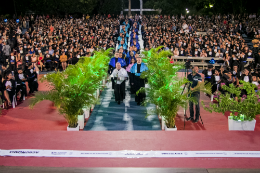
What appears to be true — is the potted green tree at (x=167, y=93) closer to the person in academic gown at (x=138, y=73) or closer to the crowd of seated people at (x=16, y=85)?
the person in academic gown at (x=138, y=73)

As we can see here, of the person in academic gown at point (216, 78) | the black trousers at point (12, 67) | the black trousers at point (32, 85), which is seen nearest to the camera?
the person in academic gown at point (216, 78)

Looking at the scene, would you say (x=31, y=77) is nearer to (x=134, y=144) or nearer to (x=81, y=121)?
(x=81, y=121)

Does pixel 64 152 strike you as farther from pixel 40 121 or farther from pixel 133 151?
pixel 40 121

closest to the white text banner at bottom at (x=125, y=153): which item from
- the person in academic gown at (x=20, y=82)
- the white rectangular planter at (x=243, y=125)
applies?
the white rectangular planter at (x=243, y=125)

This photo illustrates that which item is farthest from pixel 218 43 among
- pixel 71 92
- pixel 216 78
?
pixel 71 92

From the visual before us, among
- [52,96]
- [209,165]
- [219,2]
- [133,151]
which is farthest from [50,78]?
[219,2]

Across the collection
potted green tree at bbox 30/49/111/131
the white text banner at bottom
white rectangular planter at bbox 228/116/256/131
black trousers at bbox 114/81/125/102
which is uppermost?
potted green tree at bbox 30/49/111/131

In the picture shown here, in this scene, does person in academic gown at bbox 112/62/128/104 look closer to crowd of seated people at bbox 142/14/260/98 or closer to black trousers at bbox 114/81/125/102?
black trousers at bbox 114/81/125/102

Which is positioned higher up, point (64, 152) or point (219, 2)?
point (219, 2)

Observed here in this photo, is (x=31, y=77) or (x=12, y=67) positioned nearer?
(x=31, y=77)

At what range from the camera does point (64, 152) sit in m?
5.60

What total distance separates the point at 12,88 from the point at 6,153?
4.80 metres

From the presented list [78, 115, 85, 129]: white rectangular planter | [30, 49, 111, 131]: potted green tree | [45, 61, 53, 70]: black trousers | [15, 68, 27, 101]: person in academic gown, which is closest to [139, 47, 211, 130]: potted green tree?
[30, 49, 111, 131]: potted green tree

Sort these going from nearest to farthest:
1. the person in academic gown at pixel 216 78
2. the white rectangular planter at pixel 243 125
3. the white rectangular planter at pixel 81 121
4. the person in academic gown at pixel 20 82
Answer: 1. the white rectangular planter at pixel 243 125
2. the white rectangular planter at pixel 81 121
3. the person in academic gown at pixel 20 82
4. the person in academic gown at pixel 216 78
